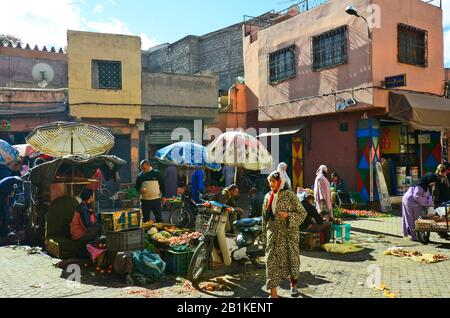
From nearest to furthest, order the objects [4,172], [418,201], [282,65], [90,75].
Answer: [418,201]
[4,172]
[90,75]
[282,65]

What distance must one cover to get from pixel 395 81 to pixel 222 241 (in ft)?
32.4

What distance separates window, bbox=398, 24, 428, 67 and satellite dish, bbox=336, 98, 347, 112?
242 centimetres

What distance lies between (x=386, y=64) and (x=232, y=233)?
393 inches

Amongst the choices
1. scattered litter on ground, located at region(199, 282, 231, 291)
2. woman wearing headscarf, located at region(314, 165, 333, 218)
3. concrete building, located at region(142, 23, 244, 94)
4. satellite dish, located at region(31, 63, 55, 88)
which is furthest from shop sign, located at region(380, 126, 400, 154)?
satellite dish, located at region(31, 63, 55, 88)

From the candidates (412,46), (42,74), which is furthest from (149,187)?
(42,74)

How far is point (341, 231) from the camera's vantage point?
966 centimetres

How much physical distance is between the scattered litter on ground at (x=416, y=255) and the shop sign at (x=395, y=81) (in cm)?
700

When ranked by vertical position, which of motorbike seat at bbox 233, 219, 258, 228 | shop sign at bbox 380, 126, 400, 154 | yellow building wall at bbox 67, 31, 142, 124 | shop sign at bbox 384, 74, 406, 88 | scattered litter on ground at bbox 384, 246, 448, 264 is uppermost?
yellow building wall at bbox 67, 31, 142, 124

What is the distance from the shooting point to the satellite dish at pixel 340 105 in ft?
50.7

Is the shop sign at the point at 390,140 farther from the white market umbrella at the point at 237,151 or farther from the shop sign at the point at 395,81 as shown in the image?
the white market umbrella at the point at 237,151

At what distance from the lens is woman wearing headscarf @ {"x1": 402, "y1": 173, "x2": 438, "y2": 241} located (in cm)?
947

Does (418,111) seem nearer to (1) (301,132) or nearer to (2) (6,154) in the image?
(1) (301,132)

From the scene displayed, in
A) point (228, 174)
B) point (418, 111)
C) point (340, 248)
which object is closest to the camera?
point (340, 248)

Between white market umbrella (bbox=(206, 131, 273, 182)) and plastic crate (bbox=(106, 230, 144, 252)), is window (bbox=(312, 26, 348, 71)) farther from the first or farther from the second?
plastic crate (bbox=(106, 230, 144, 252))
